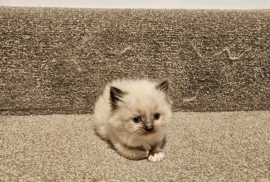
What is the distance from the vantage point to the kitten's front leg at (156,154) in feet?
3.45

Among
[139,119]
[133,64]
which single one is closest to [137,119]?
[139,119]

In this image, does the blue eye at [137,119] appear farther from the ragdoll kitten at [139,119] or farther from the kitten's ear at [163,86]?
the kitten's ear at [163,86]

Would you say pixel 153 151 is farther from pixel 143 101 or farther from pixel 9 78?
pixel 9 78

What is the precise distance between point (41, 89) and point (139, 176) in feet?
2.57

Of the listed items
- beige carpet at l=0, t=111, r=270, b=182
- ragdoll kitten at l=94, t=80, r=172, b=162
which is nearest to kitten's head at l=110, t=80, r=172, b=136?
ragdoll kitten at l=94, t=80, r=172, b=162

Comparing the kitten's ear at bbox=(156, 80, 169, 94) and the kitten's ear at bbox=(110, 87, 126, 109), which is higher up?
the kitten's ear at bbox=(156, 80, 169, 94)

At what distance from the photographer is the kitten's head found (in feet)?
3.39

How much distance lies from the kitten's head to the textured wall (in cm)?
37

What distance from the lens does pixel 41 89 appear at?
1.45 metres

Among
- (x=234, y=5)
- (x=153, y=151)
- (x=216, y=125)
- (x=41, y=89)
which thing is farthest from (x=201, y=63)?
(x=41, y=89)

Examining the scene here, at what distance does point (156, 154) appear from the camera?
1.07 metres

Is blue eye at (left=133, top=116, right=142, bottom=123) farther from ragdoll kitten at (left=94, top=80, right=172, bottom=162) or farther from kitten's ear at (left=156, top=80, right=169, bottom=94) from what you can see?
kitten's ear at (left=156, top=80, right=169, bottom=94)

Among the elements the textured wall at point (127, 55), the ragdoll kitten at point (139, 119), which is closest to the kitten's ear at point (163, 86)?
the ragdoll kitten at point (139, 119)

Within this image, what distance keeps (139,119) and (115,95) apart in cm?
14
